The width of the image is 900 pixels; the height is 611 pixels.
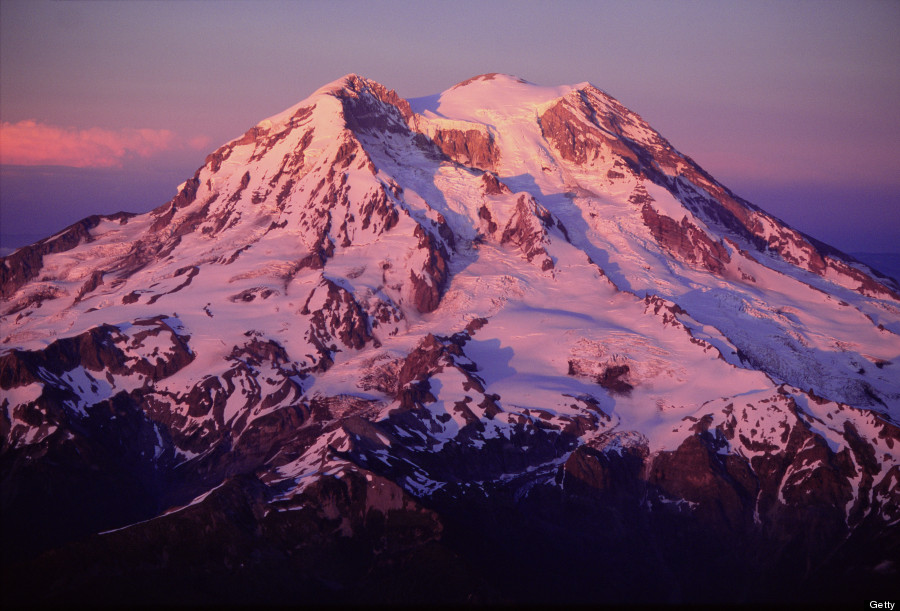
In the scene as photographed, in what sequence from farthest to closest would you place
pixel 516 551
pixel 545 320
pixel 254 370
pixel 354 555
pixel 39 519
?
pixel 545 320, pixel 254 370, pixel 39 519, pixel 516 551, pixel 354 555

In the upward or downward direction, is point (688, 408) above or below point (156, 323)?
below

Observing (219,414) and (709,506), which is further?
(219,414)

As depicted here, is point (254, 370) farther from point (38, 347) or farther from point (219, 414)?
point (38, 347)

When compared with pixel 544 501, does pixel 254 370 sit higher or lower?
higher

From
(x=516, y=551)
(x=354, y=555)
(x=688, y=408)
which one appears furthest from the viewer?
(x=688, y=408)

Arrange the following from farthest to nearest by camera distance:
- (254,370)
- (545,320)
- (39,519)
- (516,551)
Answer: (545,320) < (254,370) < (39,519) < (516,551)

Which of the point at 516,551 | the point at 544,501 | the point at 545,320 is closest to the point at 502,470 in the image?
the point at 544,501

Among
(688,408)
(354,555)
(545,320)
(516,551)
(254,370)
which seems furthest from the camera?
(545,320)

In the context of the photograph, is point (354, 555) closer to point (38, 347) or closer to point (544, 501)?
point (544, 501)

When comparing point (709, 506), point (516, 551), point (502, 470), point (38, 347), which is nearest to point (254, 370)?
point (38, 347)

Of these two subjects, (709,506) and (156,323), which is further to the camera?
(156,323)
